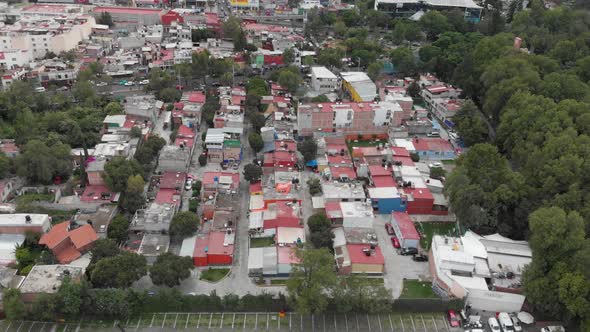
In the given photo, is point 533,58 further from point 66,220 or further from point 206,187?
point 66,220

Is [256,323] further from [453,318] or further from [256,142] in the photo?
[256,142]

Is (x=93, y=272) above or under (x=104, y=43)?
under

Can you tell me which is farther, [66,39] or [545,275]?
[66,39]

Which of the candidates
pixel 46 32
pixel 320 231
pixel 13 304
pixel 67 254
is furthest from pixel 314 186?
pixel 46 32

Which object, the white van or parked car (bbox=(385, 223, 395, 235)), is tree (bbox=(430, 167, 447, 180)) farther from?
the white van

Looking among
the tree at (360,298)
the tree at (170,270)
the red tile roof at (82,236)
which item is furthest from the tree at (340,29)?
the tree at (360,298)

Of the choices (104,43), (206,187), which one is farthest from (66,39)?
(206,187)

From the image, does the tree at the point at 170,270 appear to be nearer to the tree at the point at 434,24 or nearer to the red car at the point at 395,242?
the red car at the point at 395,242

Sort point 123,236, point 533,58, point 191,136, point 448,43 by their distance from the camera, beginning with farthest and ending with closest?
1. point 448,43
2. point 533,58
3. point 191,136
4. point 123,236

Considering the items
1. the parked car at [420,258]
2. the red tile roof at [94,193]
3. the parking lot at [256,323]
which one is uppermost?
the red tile roof at [94,193]
